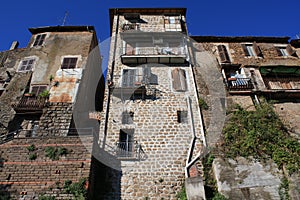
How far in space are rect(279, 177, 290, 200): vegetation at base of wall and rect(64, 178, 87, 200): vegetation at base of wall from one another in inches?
334

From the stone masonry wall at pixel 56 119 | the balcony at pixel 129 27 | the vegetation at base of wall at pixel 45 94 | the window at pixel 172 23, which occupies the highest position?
the window at pixel 172 23

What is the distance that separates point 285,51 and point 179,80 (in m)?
10.7

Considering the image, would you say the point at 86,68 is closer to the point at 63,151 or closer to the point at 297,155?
the point at 63,151

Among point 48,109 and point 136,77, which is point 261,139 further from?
point 48,109

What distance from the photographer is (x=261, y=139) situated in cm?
1166

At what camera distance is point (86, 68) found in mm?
15508

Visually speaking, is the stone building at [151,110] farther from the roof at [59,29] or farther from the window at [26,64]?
the window at [26,64]

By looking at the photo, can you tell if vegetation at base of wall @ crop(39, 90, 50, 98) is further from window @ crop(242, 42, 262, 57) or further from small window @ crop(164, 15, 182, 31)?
window @ crop(242, 42, 262, 57)

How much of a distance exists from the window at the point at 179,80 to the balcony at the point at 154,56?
0.96 metres

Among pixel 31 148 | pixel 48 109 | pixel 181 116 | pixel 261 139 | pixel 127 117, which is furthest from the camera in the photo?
pixel 181 116

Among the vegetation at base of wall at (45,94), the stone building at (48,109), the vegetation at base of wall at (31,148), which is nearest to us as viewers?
the stone building at (48,109)

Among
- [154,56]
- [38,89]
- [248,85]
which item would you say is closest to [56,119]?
[38,89]

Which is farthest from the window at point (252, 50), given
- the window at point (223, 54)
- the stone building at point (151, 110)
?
the stone building at point (151, 110)

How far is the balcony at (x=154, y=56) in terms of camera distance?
16.1 meters
